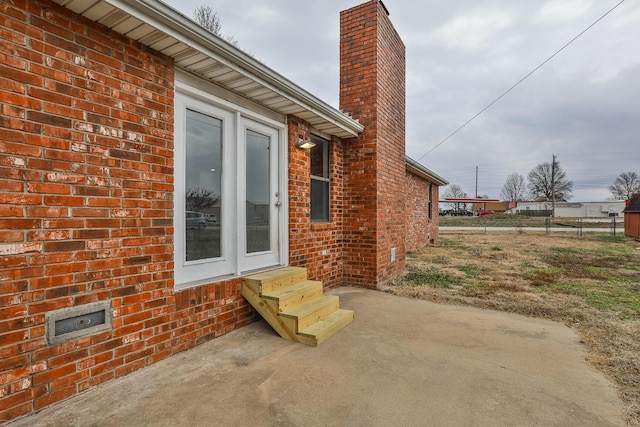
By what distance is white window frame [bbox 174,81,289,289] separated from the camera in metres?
2.78

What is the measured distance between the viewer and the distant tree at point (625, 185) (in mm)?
50219

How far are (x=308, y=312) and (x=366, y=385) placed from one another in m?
1.08

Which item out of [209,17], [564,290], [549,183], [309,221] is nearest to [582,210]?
[549,183]

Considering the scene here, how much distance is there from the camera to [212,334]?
2.96 metres

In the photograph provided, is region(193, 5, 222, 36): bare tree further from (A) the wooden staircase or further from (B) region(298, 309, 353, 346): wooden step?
(B) region(298, 309, 353, 346): wooden step

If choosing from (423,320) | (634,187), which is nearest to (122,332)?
(423,320)

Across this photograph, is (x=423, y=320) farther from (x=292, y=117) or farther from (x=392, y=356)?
(x=292, y=117)

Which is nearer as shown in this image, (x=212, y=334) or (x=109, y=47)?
(x=109, y=47)

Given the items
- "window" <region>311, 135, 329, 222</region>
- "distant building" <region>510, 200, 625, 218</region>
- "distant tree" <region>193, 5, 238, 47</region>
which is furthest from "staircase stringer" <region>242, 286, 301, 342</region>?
"distant building" <region>510, 200, 625, 218</region>

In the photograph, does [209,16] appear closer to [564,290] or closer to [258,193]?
[258,193]

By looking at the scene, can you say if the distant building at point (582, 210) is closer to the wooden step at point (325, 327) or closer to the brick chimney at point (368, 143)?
the brick chimney at point (368, 143)

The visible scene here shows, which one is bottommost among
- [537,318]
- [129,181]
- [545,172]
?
[537,318]

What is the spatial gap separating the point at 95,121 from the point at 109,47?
59cm

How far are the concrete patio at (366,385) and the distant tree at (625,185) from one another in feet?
225
